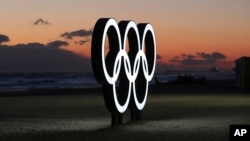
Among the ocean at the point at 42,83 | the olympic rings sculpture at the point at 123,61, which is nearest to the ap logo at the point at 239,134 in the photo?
the olympic rings sculpture at the point at 123,61

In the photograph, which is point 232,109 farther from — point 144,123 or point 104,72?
point 104,72

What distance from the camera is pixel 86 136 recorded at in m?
15.3

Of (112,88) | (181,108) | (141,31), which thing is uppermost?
(141,31)

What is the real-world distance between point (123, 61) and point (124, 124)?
2.03 m

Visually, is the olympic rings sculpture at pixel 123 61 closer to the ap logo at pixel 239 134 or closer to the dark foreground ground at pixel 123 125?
the dark foreground ground at pixel 123 125

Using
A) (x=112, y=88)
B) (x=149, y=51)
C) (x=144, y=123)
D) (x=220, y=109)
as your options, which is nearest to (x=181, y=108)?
(x=220, y=109)

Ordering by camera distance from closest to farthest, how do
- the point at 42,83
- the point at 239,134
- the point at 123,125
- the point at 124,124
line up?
1. the point at 239,134
2. the point at 123,125
3. the point at 124,124
4. the point at 42,83

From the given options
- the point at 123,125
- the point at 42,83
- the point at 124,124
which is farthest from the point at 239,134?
the point at 42,83

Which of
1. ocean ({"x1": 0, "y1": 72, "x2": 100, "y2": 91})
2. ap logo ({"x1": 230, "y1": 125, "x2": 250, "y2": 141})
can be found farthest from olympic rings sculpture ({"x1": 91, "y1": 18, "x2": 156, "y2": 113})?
ocean ({"x1": 0, "y1": 72, "x2": 100, "y2": 91})

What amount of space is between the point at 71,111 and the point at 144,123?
19.2ft

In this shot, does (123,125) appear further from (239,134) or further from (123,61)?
(239,134)

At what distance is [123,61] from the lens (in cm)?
1838

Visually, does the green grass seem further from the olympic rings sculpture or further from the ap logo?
the ap logo

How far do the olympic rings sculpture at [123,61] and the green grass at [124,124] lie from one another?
2.98 ft
